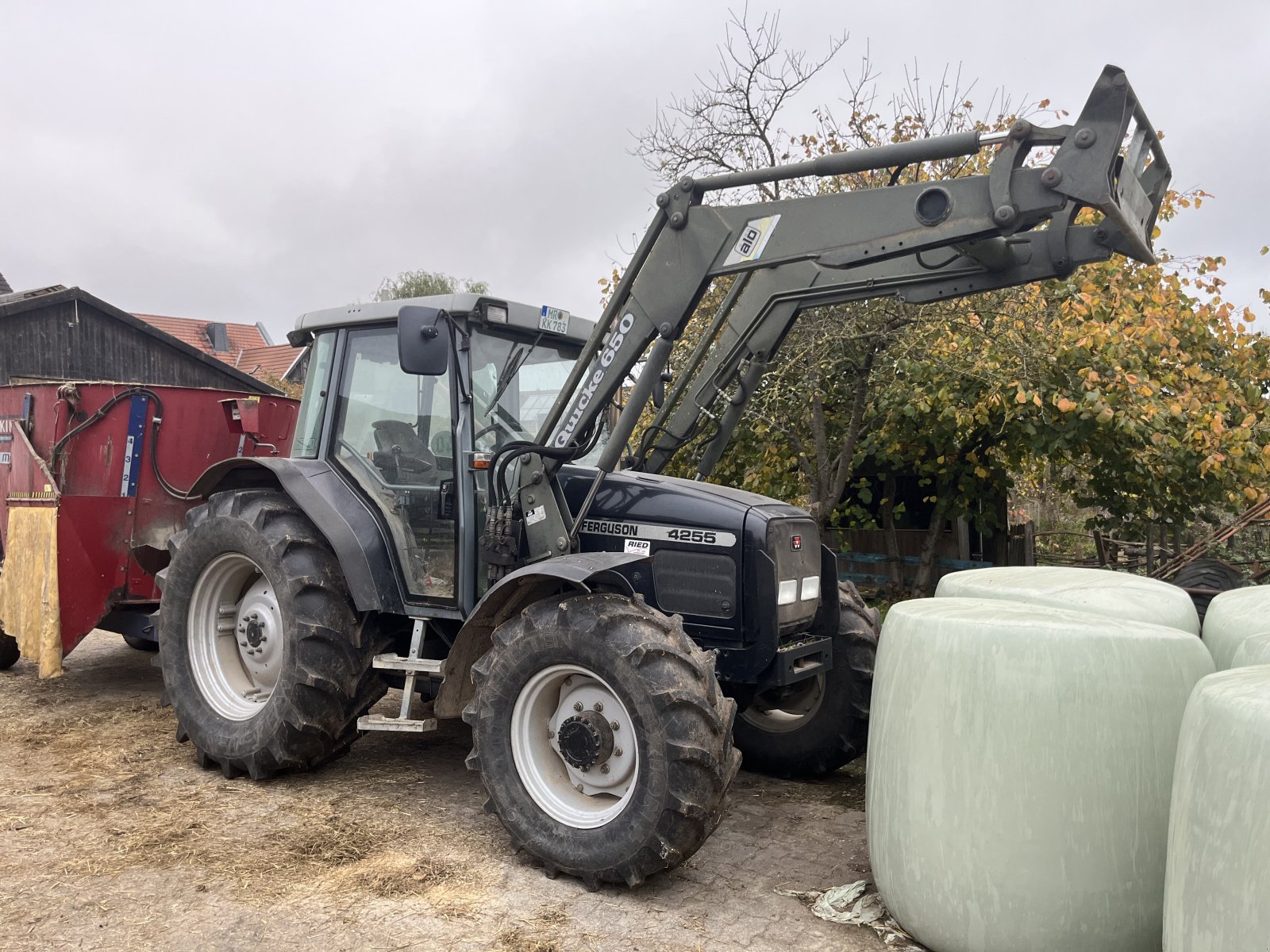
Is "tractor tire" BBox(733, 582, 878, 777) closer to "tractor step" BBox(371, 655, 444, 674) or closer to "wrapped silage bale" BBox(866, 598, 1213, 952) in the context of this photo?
"tractor step" BBox(371, 655, 444, 674)

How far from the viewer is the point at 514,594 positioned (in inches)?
169

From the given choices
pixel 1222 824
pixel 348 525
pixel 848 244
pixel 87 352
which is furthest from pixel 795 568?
pixel 87 352

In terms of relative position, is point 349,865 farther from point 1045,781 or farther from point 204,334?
point 204,334

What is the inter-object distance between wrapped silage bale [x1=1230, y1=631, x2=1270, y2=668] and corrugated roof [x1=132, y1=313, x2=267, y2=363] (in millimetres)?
36465

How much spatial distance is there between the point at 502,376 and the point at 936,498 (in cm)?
660

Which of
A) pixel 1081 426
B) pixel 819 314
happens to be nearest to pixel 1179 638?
pixel 819 314

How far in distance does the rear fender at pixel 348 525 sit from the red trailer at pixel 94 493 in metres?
1.69

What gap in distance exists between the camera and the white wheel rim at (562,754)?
3.90m

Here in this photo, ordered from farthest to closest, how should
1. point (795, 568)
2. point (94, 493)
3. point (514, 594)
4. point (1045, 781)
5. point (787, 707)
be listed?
point (94, 493) → point (787, 707) → point (795, 568) → point (514, 594) → point (1045, 781)

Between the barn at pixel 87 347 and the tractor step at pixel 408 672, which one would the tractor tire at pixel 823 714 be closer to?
the tractor step at pixel 408 672

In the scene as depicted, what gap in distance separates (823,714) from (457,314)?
2656mm

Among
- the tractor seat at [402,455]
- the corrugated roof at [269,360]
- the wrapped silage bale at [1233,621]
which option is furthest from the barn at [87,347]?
the wrapped silage bale at [1233,621]

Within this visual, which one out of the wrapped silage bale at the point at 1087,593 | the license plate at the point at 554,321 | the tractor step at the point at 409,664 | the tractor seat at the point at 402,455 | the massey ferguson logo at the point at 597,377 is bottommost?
the tractor step at the point at 409,664

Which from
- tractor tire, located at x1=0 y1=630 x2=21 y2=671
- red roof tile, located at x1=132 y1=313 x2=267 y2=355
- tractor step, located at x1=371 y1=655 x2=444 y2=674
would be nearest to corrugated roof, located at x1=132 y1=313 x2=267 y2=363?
red roof tile, located at x1=132 y1=313 x2=267 y2=355
